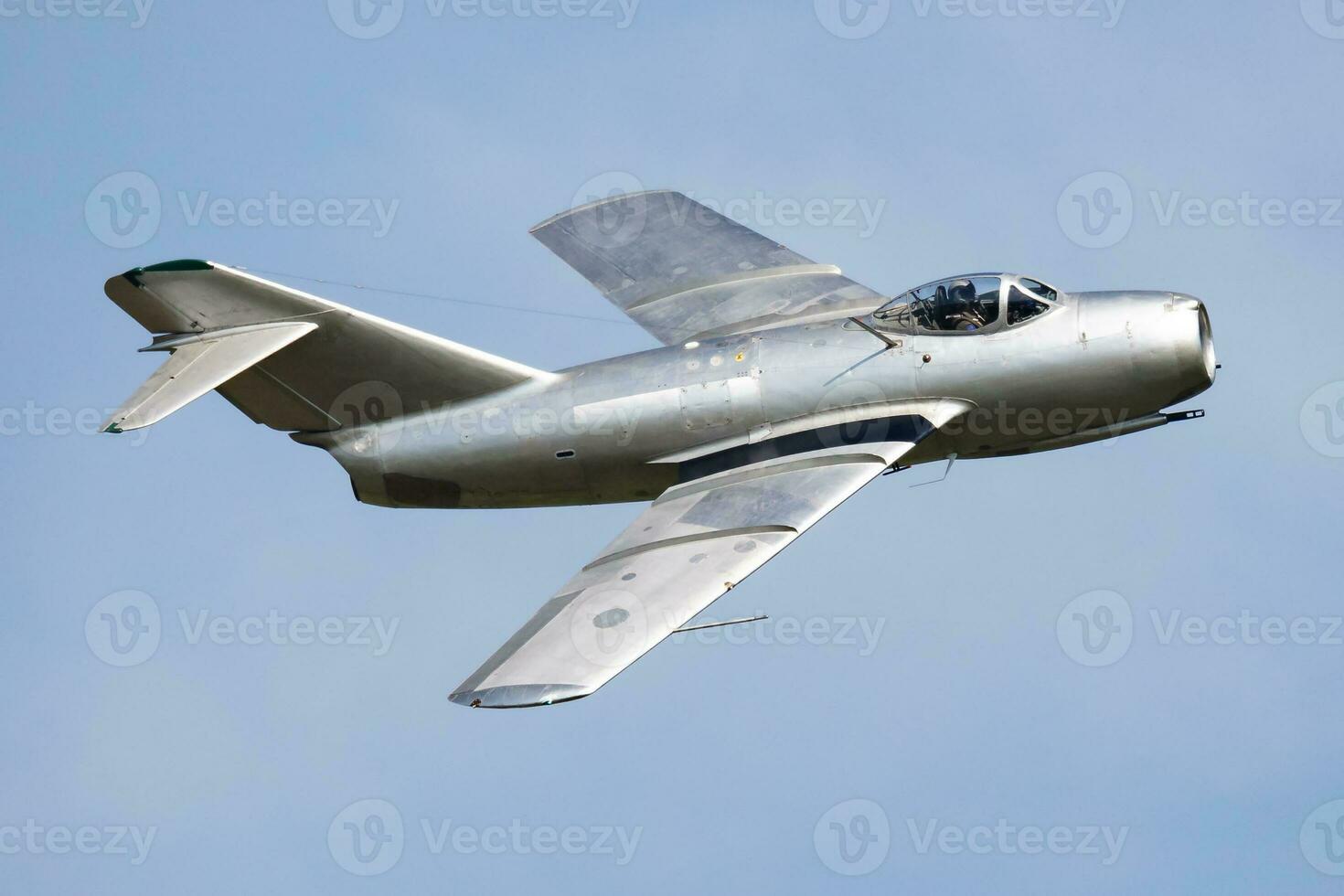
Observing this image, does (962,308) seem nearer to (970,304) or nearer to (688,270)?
(970,304)

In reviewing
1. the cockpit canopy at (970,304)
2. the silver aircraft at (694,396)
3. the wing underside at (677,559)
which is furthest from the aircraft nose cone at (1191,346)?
the wing underside at (677,559)

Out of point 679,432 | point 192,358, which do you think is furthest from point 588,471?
point 192,358

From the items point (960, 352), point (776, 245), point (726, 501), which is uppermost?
point (776, 245)

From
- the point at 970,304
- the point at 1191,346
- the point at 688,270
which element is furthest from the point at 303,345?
the point at 1191,346

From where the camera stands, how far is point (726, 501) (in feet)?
111

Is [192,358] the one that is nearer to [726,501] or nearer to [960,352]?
[726,501]

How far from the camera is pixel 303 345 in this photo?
35625 millimetres

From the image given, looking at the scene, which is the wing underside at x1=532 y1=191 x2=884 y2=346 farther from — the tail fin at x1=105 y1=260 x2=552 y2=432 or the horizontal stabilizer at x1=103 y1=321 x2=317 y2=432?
the horizontal stabilizer at x1=103 y1=321 x2=317 y2=432

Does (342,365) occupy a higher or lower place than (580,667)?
higher

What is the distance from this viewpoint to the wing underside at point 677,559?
30125 millimetres

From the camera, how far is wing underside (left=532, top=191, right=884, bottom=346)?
3819 centimetres

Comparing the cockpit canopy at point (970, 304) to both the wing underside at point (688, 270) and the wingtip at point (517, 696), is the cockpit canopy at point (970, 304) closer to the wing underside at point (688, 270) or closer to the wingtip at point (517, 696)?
the wing underside at point (688, 270)

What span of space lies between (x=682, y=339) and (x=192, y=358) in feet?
27.6

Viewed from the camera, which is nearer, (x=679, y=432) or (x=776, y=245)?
(x=679, y=432)
